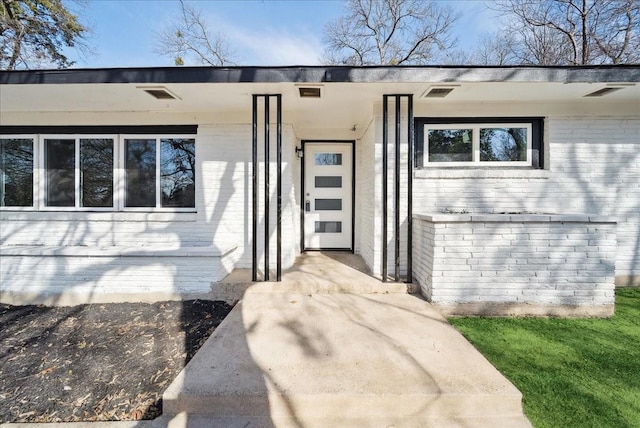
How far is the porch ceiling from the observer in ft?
12.1

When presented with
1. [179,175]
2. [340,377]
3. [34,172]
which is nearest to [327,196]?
[179,175]

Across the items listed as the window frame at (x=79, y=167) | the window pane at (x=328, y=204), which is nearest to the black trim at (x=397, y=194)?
the window pane at (x=328, y=204)

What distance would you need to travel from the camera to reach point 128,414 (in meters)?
2.03

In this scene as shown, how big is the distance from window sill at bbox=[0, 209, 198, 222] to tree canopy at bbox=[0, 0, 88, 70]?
8171mm

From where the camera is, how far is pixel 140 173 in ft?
16.0

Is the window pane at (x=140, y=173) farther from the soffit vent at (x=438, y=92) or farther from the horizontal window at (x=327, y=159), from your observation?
the soffit vent at (x=438, y=92)

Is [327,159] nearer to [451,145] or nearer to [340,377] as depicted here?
[451,145]

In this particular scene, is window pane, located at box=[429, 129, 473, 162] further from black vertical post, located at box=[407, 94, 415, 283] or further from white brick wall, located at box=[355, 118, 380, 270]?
white brick wall, located at box=[355, 118, 380, 270]

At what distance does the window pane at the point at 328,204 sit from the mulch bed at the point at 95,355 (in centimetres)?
287

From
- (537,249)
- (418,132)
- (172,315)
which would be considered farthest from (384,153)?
(172,315)

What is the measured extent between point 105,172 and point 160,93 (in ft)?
6.33

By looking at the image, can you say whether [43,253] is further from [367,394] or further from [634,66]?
[634,66]

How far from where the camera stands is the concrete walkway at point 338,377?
1.94m

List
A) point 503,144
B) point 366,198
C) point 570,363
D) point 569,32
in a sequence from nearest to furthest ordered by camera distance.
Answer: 1. point 570,363
2. point 503,144
3. point 366,198
4. point 569,32
